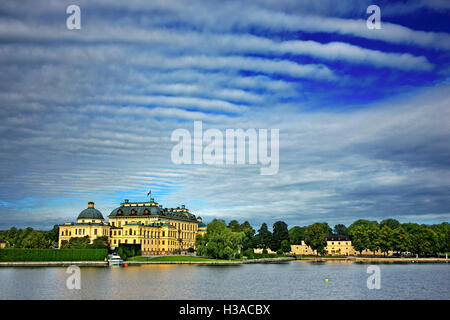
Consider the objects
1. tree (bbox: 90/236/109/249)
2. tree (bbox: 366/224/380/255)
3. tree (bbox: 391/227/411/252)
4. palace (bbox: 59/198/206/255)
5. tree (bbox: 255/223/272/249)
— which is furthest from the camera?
tree (bbox: 255/223/272/249)

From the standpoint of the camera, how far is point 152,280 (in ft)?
205

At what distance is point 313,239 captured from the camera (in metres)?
168

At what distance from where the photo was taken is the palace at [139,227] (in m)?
138

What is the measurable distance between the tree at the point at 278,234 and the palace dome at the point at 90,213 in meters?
66.0

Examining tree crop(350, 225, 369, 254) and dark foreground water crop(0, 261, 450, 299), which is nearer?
dark foreground water crop(0, 261, 450, 299)

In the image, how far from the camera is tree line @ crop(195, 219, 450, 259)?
372 feet

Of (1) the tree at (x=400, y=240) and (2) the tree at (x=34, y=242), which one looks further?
(1) the tree at (x=400, y=240)

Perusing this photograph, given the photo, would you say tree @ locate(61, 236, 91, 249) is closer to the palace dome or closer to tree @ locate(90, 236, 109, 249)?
tree @ locate(90, 236, 109, 249)

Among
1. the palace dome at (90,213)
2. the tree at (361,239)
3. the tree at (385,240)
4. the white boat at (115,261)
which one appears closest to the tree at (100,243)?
the palace dome at (90,213)

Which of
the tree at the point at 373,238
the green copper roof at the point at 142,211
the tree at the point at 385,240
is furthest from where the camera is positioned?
the green copper roof at the point at 142,211

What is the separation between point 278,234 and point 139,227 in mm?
57585

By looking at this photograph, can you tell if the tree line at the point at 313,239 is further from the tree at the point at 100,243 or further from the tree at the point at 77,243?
the tree at the point at 77,243

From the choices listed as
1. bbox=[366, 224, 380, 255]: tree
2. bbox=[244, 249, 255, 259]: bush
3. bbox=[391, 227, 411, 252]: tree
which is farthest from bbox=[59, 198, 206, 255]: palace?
bbox=[391, 227, 411, 252]: tree
